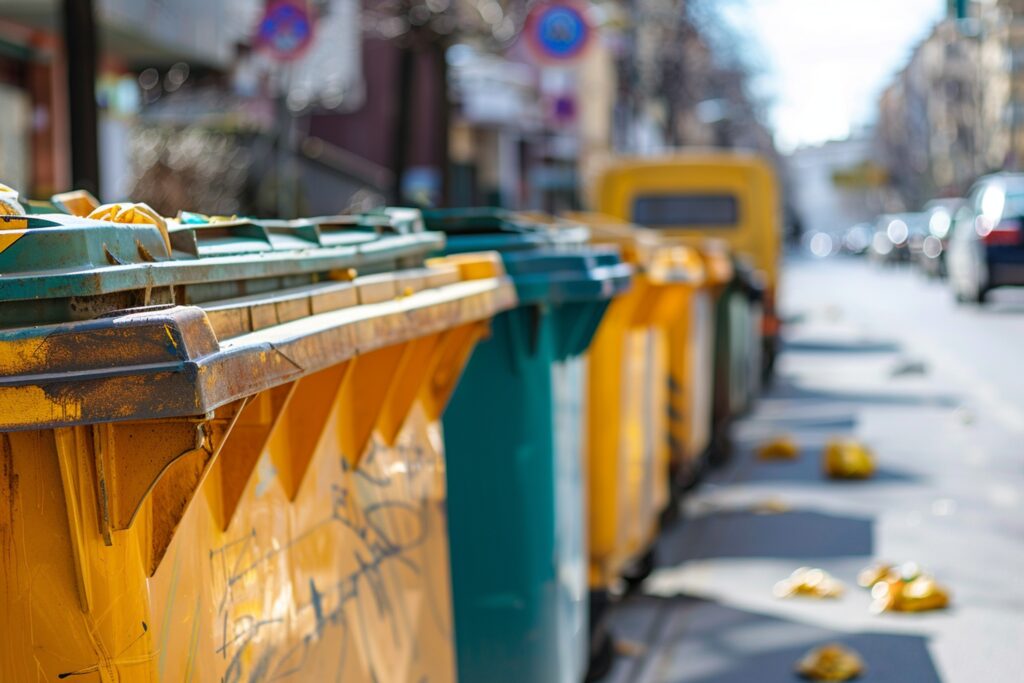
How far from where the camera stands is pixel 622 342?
6820mm

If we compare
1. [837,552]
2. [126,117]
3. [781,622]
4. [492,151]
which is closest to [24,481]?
[781,622]

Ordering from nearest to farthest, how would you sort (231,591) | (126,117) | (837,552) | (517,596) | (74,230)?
(74,230), (231,591), (517,596), (837,552), (126,117)

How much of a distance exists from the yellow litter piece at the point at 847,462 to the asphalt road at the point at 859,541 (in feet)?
0.34

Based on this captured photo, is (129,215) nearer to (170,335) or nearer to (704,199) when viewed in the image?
(170,335)

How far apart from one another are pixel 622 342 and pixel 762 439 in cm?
604

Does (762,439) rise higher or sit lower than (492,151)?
lower

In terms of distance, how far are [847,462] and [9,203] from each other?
825cm

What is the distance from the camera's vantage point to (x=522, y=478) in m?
4.62

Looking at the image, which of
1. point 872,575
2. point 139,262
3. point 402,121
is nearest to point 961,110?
point 402,121

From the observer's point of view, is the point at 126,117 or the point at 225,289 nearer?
the point at 225,289

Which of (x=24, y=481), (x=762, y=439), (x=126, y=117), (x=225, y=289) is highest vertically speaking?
(x=126, y=117)

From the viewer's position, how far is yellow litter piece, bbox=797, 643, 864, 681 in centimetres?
562

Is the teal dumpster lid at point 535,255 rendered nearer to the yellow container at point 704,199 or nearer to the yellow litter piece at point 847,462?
the yellow litter piece at point 847,462

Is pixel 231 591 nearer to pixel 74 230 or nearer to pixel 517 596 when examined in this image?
pixel 74 230
